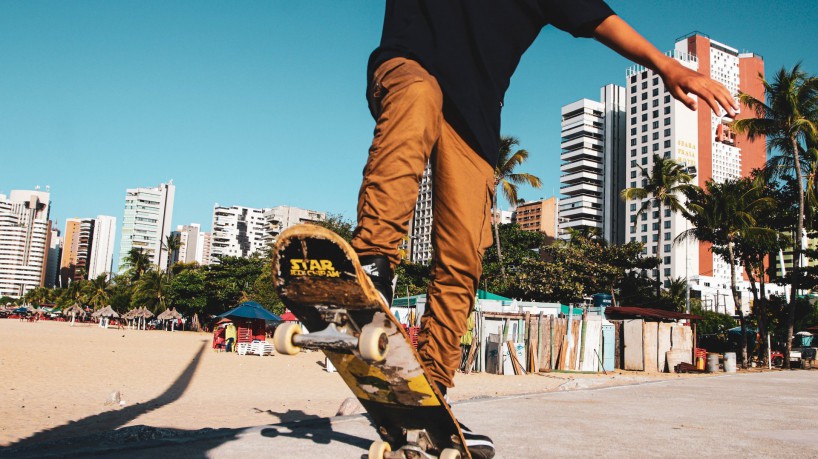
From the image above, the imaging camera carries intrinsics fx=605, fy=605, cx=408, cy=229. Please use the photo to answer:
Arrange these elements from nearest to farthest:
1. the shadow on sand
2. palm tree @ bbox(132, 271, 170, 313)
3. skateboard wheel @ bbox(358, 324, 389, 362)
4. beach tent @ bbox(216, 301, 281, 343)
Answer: skateboard wheel @ bbox(358, 324, 389, 362) < the shadow on sand < beach tent @ bbox(216, 301, 281, 343) < palm tree @ bbox(132, 271, 170, 313)

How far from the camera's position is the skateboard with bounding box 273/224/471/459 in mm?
1892

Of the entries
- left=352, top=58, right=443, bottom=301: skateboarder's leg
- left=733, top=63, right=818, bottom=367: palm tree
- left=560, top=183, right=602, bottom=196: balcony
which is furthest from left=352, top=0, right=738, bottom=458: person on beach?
left=560, top=183, right=602, bottom=196: balcony

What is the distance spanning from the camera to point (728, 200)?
29.9 metres

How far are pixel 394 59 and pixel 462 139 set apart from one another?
423mm

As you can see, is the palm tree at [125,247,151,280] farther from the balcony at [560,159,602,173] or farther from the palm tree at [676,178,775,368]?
the balcony at [560,159,602,173]

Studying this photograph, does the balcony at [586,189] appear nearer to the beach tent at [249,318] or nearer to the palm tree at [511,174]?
the palm tree at [511,174]

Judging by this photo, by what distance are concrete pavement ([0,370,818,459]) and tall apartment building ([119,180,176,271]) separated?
204 m

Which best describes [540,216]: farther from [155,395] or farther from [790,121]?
[155,395]

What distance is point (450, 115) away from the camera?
7.87 feet

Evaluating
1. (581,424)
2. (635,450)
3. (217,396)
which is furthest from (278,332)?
(217,396)

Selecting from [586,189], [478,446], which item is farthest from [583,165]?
[478,446]

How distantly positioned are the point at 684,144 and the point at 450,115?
123519 mm

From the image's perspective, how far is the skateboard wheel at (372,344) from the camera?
Answer: 5.79ft

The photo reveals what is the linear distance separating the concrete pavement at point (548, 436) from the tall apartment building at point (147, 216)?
670 ft
